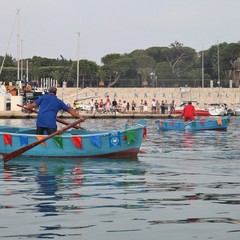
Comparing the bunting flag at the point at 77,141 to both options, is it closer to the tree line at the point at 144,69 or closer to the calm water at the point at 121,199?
the calm water at the point at 121,199

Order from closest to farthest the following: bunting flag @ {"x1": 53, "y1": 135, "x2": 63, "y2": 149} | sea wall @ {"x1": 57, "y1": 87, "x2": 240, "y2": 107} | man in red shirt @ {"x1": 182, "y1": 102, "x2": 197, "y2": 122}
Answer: bunting flag @ {"x1": 53, "y1": 135, "x2": 63, "y2": 149}, man in red shirt @ {"x1": 182, "y1": 102, "x2": 197, "y2": 122}, sea wall @ {"x1": 57, "y1": 87, "x2": 240, "y2": 107}

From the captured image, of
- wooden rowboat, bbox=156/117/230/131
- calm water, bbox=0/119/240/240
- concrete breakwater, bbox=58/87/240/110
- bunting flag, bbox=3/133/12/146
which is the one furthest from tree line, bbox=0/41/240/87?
calm water, bbox=0/119/240/240

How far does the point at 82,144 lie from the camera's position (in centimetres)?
2019

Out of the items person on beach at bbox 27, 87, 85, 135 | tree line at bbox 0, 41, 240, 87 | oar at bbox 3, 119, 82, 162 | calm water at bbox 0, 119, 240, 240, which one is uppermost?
tree line at bbox 0, 41, 240, 87

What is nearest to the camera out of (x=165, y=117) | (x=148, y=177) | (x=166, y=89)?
(x=148, y=177)

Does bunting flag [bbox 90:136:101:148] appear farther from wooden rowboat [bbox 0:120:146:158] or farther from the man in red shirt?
the man in red shirt

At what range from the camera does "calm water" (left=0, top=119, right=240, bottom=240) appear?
10289mm

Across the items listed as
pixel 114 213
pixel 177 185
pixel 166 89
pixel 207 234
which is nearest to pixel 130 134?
pixel 177 185

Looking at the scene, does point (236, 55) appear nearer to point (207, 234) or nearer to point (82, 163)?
point (82, 163)

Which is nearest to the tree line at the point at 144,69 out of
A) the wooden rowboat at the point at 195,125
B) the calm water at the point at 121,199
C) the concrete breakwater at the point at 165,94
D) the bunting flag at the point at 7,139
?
the concrete breakwater at the point at 165,94

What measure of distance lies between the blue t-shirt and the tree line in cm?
8801

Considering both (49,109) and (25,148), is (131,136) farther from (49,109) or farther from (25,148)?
(25,148)

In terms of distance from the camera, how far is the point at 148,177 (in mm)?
16438

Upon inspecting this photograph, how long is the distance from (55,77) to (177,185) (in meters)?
114
